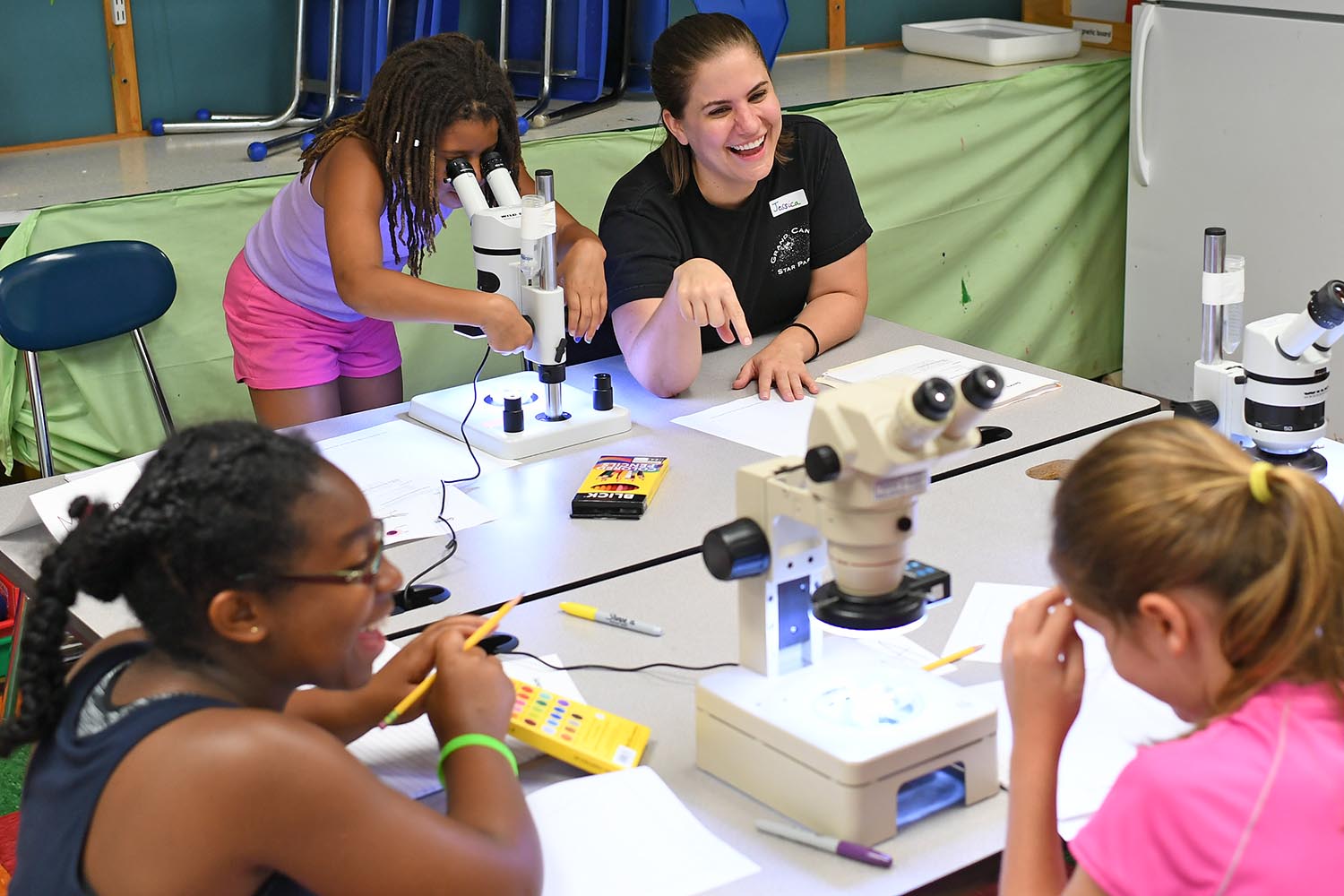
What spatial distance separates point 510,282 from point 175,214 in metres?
1.15

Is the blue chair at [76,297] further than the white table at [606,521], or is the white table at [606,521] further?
the blue chair at [76,297]

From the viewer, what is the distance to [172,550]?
3.65 ft

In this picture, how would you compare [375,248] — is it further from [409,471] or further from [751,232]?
[751,232]

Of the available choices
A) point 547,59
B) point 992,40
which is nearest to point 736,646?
point 547,59

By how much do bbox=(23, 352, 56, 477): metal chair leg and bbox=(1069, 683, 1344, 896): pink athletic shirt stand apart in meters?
2.29

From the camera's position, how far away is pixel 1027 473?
1.98 m

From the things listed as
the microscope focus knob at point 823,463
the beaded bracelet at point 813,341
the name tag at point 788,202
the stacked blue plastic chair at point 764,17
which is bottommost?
the beaded bracelet at point 813,341

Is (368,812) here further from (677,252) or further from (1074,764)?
(677,252)

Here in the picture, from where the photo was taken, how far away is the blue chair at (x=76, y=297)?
2.64 m

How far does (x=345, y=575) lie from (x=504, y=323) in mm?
Answer: 924

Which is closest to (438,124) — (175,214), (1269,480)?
(175,214)

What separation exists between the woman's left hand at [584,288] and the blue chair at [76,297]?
33.5 inches

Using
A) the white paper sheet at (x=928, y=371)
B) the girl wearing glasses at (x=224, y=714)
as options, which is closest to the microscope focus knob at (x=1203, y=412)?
the white paper sheet at (x=928, y=371)

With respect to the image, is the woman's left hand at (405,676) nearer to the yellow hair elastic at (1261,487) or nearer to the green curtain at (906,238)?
the yellow hair elastic at (1261,487)
